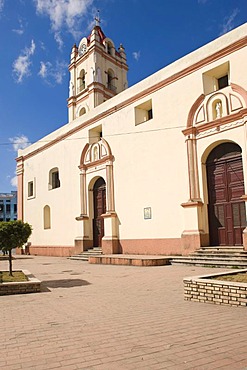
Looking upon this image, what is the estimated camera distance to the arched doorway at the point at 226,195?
12.8 metres

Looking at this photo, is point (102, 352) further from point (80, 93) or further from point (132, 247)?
point (80, 93)

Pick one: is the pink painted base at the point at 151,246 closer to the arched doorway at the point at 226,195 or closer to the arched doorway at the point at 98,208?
the arched doorway at the point at 226,195

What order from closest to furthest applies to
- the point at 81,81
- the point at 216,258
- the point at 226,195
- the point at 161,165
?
the point at 216,258 < the point at 226,195 < the point at 161,165 < the point at 81,81

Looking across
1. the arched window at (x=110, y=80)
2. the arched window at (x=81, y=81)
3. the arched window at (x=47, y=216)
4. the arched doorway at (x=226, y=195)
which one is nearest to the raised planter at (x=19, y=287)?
the arched doorway at (x=226, y=195)

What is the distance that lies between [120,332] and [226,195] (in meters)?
9.71

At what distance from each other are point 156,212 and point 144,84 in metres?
6.14

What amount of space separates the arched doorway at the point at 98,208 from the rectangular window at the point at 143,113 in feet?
14.2

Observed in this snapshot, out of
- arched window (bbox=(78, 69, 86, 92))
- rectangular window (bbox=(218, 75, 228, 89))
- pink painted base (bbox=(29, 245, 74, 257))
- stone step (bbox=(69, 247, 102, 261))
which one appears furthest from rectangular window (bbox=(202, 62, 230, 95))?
arched window (bbox=(78, 69, 86, 92))

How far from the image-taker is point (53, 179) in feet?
81.7

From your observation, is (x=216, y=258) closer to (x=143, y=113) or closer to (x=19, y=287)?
(x=19, y=287)

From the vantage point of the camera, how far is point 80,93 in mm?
32656

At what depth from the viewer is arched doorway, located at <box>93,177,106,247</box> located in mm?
19578

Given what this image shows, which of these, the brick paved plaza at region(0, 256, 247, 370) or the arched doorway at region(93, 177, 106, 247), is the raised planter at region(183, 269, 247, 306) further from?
the arched doorway at region(93, 177, 106, 247)

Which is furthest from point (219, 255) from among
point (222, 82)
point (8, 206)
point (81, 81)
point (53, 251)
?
point (8, 206)
